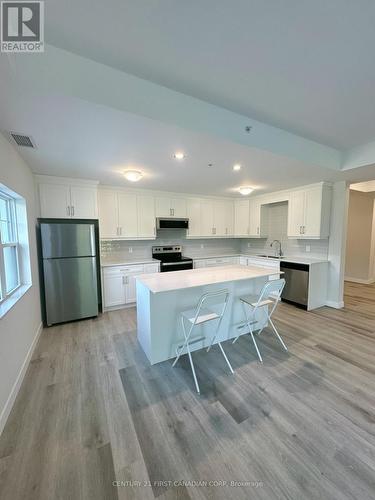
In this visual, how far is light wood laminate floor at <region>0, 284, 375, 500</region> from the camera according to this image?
1.24 m

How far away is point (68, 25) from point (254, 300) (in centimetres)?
296

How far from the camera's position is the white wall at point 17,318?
1751 mm

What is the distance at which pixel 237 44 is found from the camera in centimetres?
133

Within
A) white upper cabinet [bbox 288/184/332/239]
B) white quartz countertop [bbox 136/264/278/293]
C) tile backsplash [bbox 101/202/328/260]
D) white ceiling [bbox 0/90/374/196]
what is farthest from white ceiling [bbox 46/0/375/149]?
tile backsplash [bbox 101/202/328/260]

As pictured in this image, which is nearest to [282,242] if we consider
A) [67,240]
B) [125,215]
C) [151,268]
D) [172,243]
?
[172,243]

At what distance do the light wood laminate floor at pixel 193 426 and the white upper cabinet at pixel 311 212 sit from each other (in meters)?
2.18

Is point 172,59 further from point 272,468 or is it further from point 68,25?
point 272,468

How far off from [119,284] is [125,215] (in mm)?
1466

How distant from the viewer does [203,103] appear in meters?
1.92

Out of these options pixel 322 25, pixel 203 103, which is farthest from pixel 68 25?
pixel 322 25

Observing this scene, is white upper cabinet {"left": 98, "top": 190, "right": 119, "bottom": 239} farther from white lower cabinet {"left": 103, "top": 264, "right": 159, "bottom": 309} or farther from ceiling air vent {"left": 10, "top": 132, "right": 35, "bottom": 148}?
ceiling air vent {"left": 10, "top": 132, "right": 35, "bottom": 148}

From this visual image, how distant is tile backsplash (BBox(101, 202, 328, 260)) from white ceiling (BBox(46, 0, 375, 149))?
10.8 ft

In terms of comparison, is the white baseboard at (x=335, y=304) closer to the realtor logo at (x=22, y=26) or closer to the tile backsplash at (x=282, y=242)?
the tile backsplash at (x=282, y=242)

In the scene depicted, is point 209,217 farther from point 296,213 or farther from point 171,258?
point 296,213
